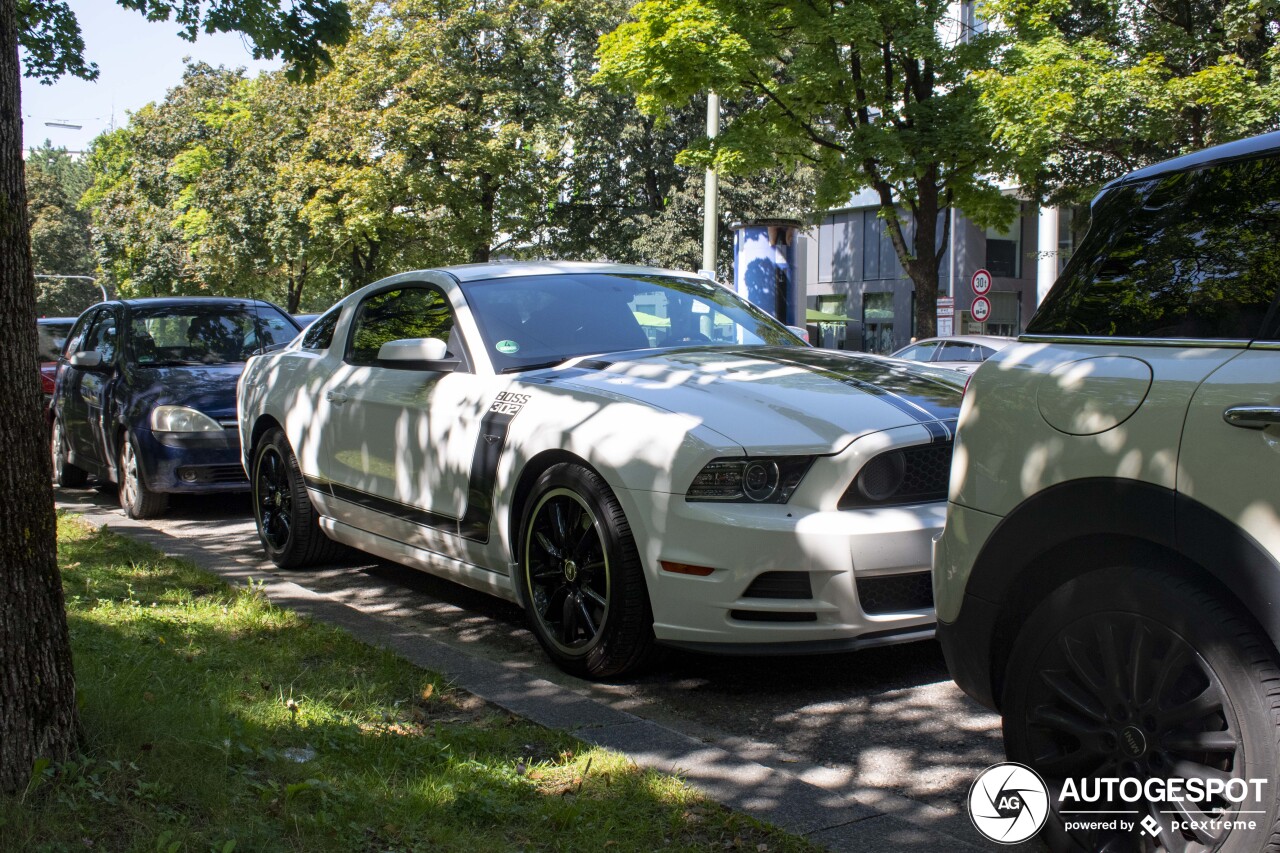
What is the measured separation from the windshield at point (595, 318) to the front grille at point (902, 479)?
1660 millimetres

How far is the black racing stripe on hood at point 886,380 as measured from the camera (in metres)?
4.79

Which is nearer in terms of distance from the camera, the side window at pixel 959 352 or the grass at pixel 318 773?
the grass at pixel 318 773

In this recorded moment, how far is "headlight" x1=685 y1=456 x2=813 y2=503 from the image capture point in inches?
175

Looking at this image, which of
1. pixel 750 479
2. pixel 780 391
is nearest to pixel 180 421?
pixel 780 391

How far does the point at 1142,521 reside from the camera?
258 cm

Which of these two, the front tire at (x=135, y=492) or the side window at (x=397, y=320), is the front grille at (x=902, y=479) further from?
the front tire at (x=135, y=492)

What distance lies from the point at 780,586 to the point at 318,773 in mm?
1724

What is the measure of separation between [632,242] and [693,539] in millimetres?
38689

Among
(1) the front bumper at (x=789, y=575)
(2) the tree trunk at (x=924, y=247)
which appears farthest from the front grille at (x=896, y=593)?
(2) the tree trunk at (x=924, y=247)

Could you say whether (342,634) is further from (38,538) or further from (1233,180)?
(1233,180)

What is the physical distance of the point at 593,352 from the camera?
5.79 metres

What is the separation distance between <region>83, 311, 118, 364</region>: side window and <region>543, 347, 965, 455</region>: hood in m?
6.48

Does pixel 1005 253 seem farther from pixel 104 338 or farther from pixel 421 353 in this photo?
pixel 421 353

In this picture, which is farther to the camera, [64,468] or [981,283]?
[981,283]
